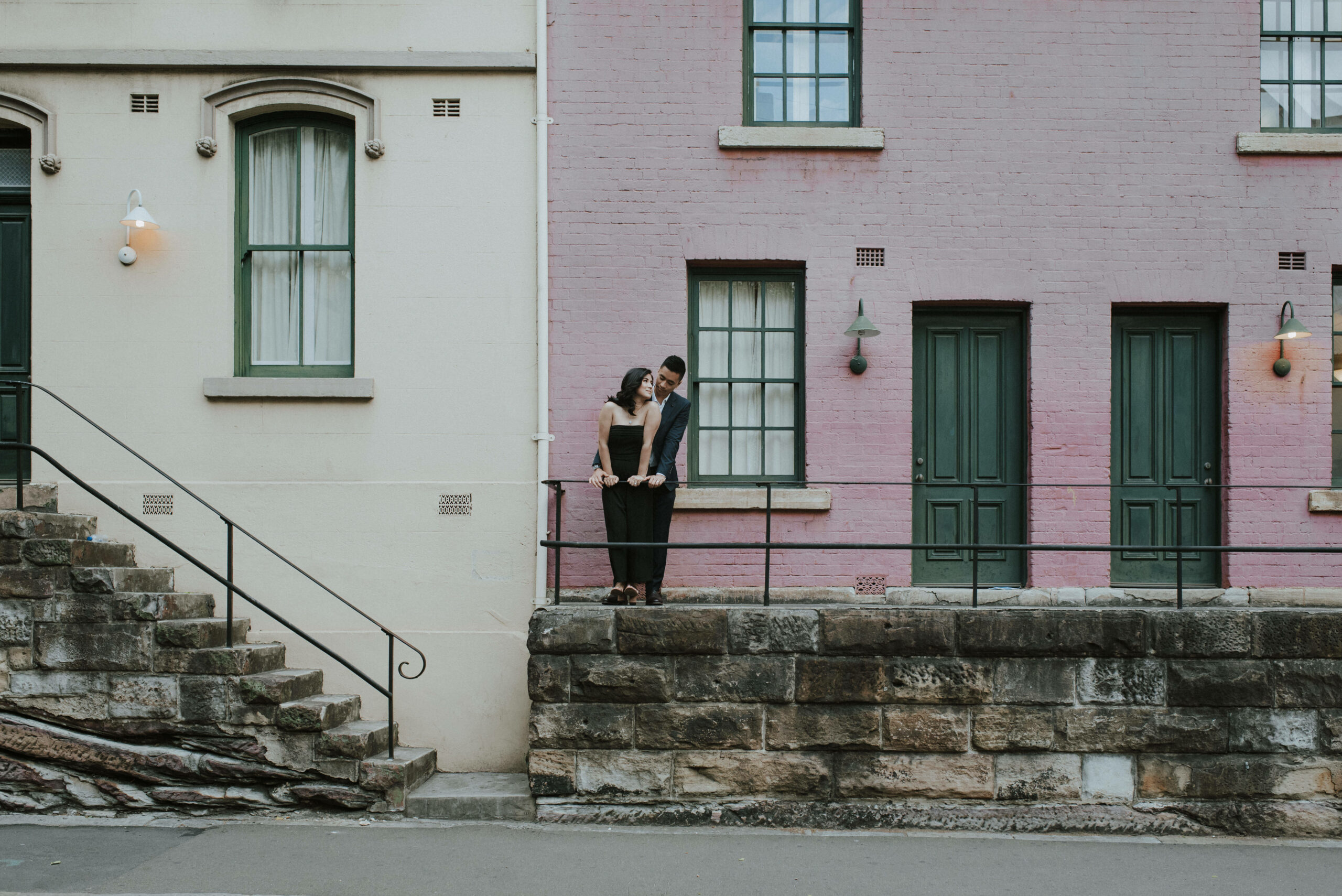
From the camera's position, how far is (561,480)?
630 cm

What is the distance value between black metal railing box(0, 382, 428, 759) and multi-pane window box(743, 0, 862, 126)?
5229mm

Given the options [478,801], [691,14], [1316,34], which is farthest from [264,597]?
[1316,34]

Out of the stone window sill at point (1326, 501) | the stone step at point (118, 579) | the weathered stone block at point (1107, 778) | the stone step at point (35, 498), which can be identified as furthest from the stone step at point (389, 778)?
the stone window sill at point (1326, 501)

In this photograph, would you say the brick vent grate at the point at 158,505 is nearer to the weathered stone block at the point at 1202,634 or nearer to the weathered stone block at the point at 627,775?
the weathered stone block at the point at 627,775

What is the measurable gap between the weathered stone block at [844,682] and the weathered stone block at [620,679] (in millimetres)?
952

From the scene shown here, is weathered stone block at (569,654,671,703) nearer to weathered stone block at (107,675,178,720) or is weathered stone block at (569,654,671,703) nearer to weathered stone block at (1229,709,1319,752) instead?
weathered stone block at (107,675,178,720)

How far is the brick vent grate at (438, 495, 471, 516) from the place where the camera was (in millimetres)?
6961

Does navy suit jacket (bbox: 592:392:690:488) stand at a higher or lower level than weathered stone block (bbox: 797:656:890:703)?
higher

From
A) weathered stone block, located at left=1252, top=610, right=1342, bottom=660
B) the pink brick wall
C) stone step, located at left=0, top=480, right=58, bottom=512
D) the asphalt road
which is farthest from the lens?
the pink brick wall

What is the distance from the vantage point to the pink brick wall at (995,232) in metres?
7.00

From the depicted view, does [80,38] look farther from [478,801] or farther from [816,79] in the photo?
[478,801]

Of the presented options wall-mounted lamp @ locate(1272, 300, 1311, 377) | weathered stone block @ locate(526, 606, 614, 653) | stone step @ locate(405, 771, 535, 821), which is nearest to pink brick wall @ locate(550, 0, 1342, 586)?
wall-mounted lamp @ locate(1272, 300, 1311, 377)

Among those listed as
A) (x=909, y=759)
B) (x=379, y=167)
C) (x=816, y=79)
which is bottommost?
(x=909, y=759)

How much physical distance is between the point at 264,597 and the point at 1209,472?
7902 mm
